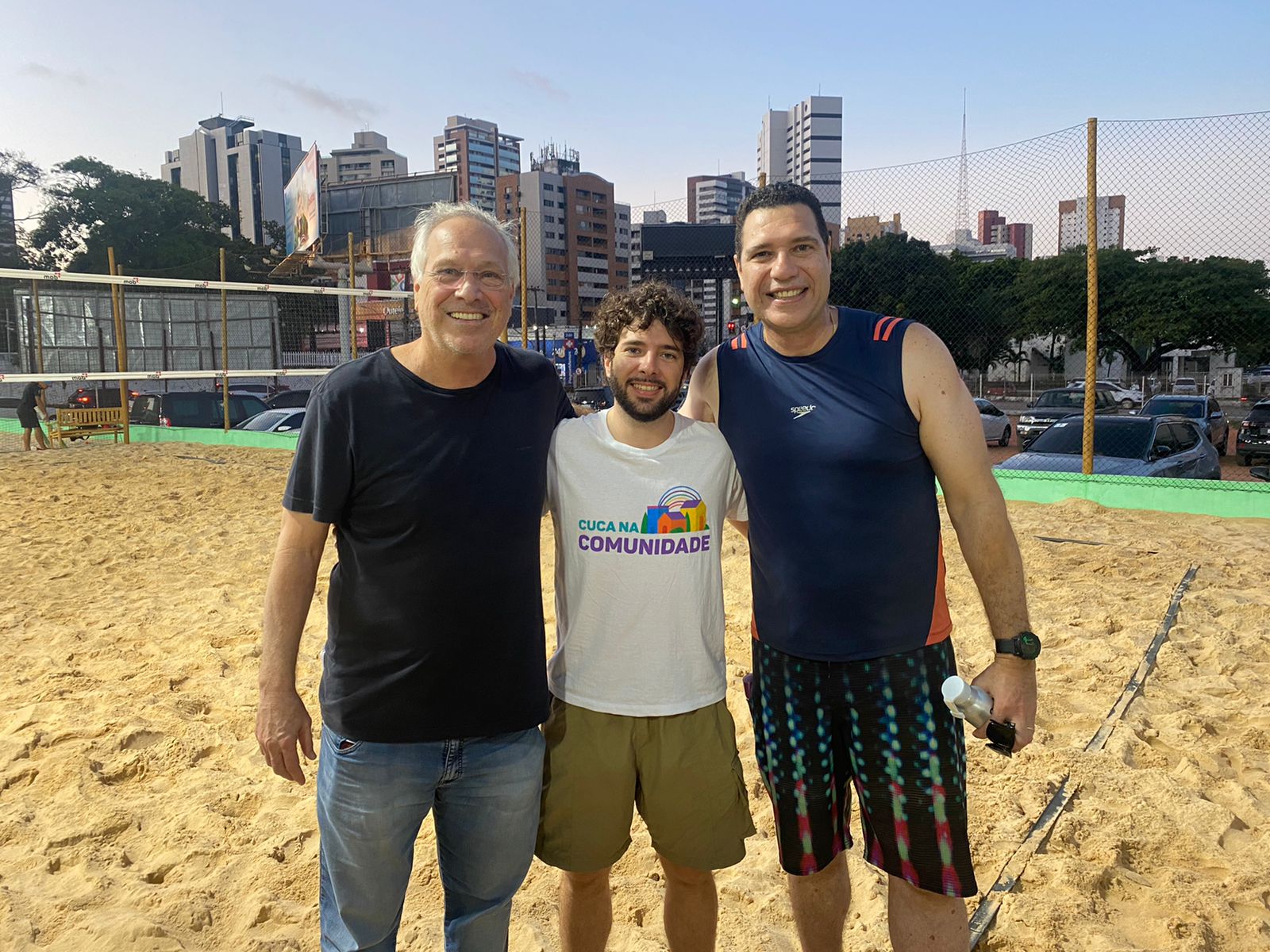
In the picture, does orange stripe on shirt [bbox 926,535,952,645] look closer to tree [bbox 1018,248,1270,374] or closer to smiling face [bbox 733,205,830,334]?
smiling face [bbox 733,205,830,334]

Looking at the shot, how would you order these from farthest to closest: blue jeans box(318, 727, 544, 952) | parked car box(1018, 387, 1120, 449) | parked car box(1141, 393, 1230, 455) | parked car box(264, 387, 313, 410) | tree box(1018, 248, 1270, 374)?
1. tree box(1018, 248, 1270, 374)
2. parked car box(1018, 387, 1120, 449)
3. parked car box(264, 387, 313, 410)
4. parked car box(1141, 393, 1230, 455)
5. blue jeans box(318, 727, 544, 952)

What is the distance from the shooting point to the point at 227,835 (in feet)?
9.93

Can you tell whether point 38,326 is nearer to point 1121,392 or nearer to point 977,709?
point 977,709

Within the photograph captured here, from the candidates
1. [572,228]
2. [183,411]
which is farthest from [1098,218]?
[572,228]

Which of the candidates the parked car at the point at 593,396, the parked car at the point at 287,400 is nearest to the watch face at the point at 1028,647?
the parked car at the point at 593,396

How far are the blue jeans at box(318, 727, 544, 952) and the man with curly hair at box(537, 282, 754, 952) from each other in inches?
6.0

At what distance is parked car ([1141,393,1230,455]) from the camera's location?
16359 mm

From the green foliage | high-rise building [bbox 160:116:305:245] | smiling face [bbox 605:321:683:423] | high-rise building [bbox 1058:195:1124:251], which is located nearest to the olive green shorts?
smiling face [bbox 605:321:683:423]

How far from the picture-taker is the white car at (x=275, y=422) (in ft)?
46.4

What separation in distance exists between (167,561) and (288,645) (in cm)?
577

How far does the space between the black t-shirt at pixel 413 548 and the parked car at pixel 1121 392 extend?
84.3 ft

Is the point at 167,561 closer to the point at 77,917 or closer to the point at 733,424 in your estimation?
the point at 77,917

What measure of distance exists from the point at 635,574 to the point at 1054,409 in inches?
760

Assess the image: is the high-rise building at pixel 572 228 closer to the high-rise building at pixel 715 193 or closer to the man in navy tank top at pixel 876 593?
the high-rise building at pixel 715 193
